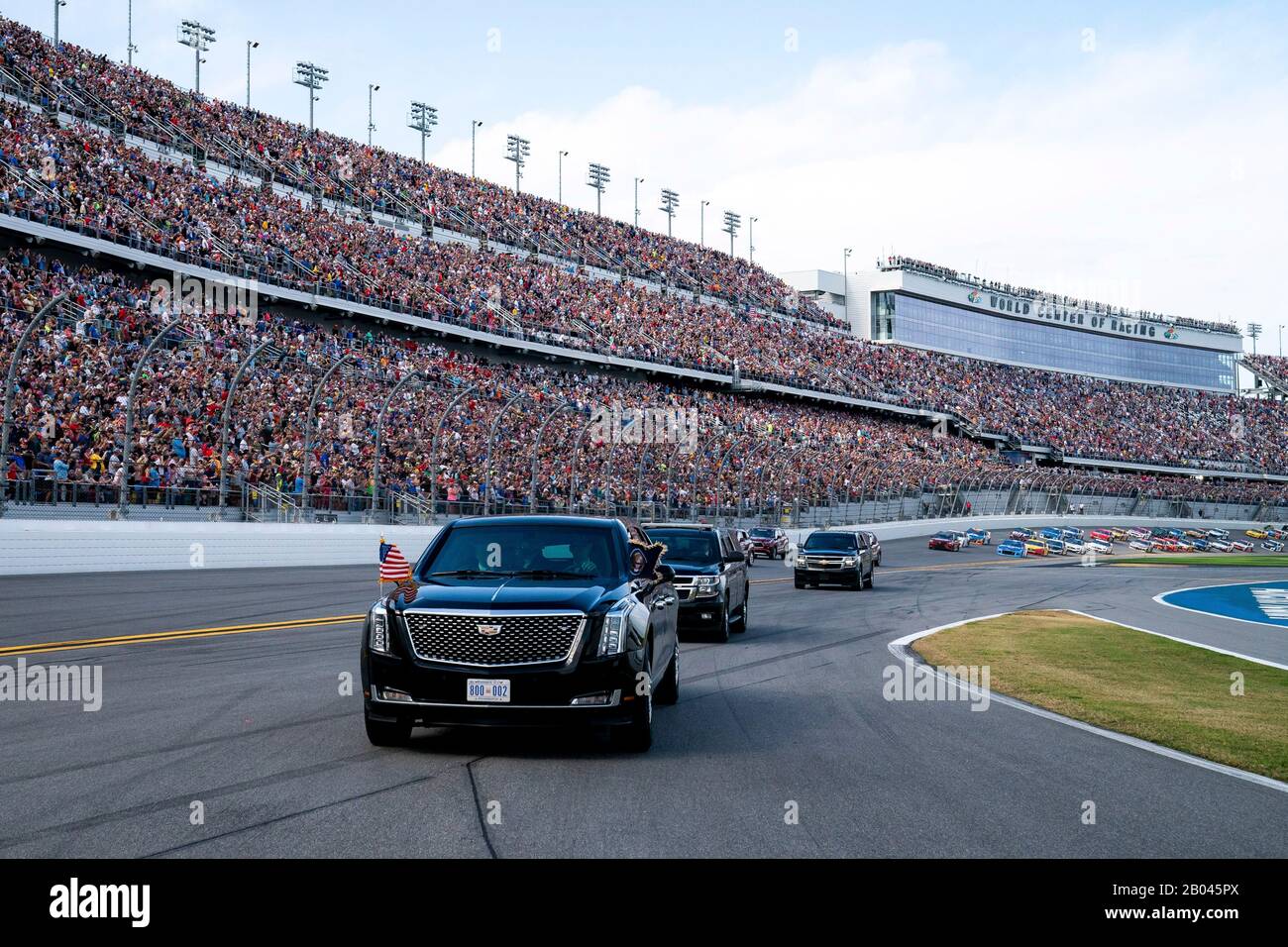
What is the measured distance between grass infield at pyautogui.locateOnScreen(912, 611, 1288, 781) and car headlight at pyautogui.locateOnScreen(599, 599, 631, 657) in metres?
4.40

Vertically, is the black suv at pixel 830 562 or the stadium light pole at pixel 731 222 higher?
the stadium light pole at pixel 731 222

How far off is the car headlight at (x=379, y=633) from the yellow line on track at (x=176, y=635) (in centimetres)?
683

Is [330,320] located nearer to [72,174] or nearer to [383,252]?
[383,252]

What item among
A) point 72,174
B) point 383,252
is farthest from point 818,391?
point 72,174

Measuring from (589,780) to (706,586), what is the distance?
9.62 metres

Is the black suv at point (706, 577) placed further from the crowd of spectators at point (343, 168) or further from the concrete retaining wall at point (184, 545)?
the crowd of spectators at point (343, 168)

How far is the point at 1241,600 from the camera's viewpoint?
3209 centimetres

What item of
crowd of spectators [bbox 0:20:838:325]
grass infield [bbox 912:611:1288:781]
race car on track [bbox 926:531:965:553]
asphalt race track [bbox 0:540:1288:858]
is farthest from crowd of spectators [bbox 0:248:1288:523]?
grass infield [bbox 912:611:1288:781]

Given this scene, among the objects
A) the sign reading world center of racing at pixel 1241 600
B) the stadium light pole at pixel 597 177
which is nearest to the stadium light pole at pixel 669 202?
the stadium light pole at pixel 597 177

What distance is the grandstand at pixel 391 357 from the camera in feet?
104

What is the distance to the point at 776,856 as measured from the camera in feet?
18.5

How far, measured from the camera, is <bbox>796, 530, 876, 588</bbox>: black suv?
101 feet

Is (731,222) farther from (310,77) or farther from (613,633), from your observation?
(613,633)

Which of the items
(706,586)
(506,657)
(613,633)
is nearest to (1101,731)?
(613,633)
